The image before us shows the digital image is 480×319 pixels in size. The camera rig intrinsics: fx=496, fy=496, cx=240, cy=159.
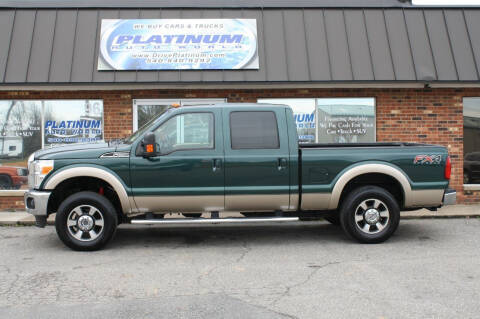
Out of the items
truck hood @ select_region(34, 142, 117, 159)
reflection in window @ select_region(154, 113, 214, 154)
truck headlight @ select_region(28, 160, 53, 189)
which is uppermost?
reflection in window @ select_region(154, 113, 214, 154)

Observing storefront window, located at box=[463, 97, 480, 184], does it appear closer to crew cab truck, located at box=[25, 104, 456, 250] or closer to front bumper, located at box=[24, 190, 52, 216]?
crew cab truck, located at box=[25, 104, 456, 250]

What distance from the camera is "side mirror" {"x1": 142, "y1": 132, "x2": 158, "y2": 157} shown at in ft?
21.2

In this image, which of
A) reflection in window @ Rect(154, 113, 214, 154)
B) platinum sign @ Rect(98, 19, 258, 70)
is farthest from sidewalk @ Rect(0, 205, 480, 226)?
reflection in window @ Rect(154, 113, 214, 154)

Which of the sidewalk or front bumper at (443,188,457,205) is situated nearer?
front bumper at (443,188,457,205)

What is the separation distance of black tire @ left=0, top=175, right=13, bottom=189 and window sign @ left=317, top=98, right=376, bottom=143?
659cm

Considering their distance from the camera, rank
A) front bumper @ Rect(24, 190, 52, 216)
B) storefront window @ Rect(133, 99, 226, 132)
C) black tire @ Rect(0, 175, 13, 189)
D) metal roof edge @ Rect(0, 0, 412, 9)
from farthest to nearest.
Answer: metal roof edge @ Rect(0, 0, 412, 9) → storefront window @ Rect(133, 99, 226, 132) → black tire @ Rect(0, 175, 13, 189) → front bumper @ Rect(24, 190, 52, 216)

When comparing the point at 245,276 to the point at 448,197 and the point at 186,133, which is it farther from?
the point at 448,197

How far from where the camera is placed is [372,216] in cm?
701

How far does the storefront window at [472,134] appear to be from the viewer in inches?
424

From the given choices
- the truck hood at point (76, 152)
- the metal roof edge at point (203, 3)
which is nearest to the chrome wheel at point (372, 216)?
the truck hood at point (76, 152)

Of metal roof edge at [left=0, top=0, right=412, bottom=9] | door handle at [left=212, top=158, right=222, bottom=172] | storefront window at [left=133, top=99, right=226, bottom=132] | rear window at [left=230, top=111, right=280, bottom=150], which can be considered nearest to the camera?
Result: door handle at [left=212, top=158, right=222, bottom=172]

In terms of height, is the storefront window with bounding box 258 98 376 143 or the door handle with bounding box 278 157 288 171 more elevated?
the storefront window with bounding box 258 98 376 143

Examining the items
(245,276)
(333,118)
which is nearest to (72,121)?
(333,118)

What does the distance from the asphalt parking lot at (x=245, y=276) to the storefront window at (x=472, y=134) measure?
308 cm
